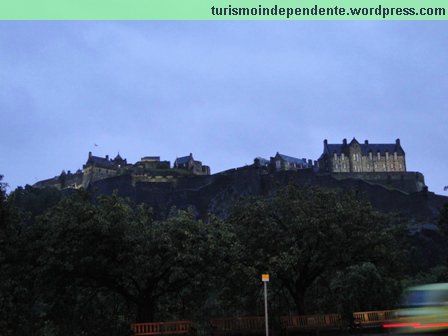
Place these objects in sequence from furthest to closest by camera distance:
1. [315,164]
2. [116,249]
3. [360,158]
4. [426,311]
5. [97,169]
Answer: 1. [315,164]
2. [97,169]
3. [360,158]
4. [116,249]
5. [426,311]

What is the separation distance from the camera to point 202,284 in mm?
22406

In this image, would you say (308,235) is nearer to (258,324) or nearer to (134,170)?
(258,324)

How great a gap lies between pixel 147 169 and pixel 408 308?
4436 inches

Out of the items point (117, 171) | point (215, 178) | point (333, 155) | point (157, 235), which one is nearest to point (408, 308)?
point (157, 235)

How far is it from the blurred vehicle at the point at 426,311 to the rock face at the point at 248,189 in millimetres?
69529

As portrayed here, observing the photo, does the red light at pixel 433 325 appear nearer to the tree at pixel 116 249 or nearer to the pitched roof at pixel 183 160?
the tree at pixel 116 249

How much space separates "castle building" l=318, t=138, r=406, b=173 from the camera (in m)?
125

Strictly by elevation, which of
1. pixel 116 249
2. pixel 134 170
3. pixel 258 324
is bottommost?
pixel 258 324

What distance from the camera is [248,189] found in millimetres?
99438

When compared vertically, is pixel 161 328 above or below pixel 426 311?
below

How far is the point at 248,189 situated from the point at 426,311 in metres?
84.6

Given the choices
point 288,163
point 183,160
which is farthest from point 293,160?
point 183,160

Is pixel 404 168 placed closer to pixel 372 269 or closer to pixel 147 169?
pixel 147 169

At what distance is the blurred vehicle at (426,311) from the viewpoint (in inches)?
→ 567
